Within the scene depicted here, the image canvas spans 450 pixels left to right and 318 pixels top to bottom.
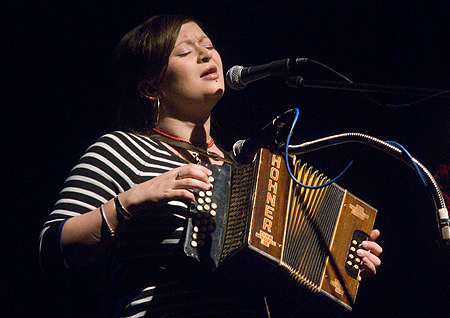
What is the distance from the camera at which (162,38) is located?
214 cm

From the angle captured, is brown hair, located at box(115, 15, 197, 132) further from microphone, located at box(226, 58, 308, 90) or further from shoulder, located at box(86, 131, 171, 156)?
microphone, located at box(226, 58, 308, 90)

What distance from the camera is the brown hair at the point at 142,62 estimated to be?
2127mm

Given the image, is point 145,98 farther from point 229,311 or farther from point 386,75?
point 386,75

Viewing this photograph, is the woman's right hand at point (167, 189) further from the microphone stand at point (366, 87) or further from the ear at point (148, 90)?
the ear at point (148, 90)

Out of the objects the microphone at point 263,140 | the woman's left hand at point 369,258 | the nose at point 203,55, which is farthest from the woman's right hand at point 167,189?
the woman's left hand at point 369,258

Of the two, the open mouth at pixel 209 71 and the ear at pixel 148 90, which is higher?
the open mouth at pixel 209 71

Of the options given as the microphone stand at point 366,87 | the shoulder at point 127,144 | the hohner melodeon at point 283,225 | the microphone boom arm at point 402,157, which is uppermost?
the microphone stand at point 366,87

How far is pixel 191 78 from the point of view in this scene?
2.06 m

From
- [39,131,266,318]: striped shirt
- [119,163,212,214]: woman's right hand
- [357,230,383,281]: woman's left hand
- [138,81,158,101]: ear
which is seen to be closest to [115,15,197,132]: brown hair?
[138,81,158,101]: ear

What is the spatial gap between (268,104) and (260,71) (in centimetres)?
133

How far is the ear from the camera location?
2229 millimetres

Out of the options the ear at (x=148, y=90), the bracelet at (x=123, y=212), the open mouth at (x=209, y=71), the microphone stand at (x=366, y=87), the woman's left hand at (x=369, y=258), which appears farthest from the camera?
the ear at (x=148, y=90)

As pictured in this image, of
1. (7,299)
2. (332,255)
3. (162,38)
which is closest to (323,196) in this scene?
(332,255)

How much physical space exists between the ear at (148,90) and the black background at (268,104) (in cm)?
34
